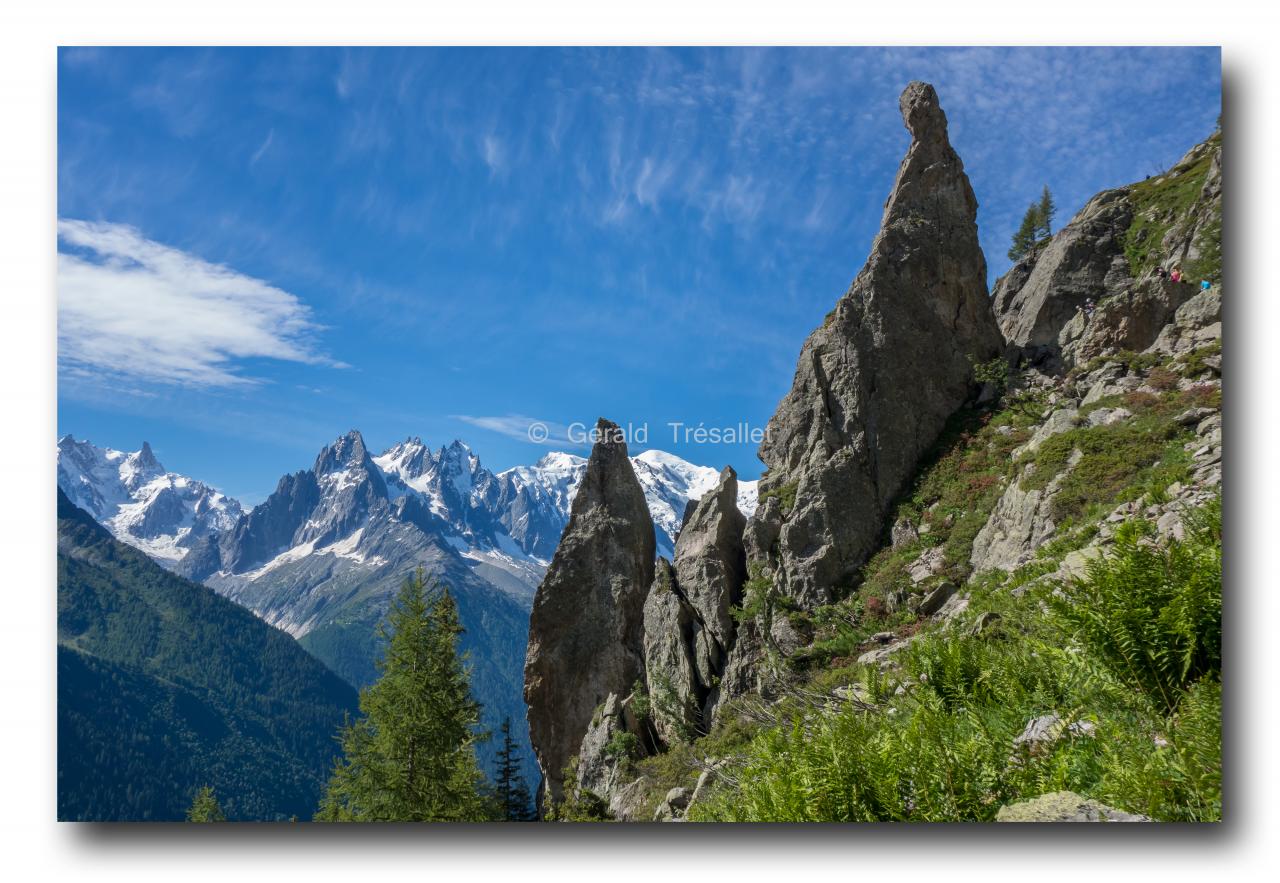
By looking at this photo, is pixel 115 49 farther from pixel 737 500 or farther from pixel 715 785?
pixel 737 500

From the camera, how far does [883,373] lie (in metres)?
25.4

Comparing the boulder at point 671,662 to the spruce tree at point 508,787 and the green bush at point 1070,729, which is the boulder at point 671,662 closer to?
the spruce tree at point 508,787

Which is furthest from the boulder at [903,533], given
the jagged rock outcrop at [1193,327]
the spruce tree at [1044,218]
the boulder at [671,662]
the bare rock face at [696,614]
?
the spruce tree at [1044,218]

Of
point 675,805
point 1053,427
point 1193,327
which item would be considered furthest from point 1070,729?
point 1193,327

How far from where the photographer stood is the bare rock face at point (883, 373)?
22875 millimetres

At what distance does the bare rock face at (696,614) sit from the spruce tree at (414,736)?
6.05 metres

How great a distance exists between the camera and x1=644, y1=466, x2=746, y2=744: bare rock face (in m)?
23.1

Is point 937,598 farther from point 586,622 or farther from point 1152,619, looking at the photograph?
point 586,622

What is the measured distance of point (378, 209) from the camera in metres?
11.6

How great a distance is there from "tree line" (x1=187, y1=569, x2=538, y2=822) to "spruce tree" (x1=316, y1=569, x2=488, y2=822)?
0.02 m

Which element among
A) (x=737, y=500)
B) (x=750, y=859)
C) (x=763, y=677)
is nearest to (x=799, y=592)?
(x=763, y=677)

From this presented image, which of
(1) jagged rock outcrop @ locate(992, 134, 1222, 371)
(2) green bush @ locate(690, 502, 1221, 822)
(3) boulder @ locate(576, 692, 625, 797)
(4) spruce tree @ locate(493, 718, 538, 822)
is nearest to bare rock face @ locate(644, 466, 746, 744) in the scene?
(3) boulder @ locate(576, 692, 625, 797)

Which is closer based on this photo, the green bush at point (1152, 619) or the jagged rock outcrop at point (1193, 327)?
the green bush at point (1152, 619)
